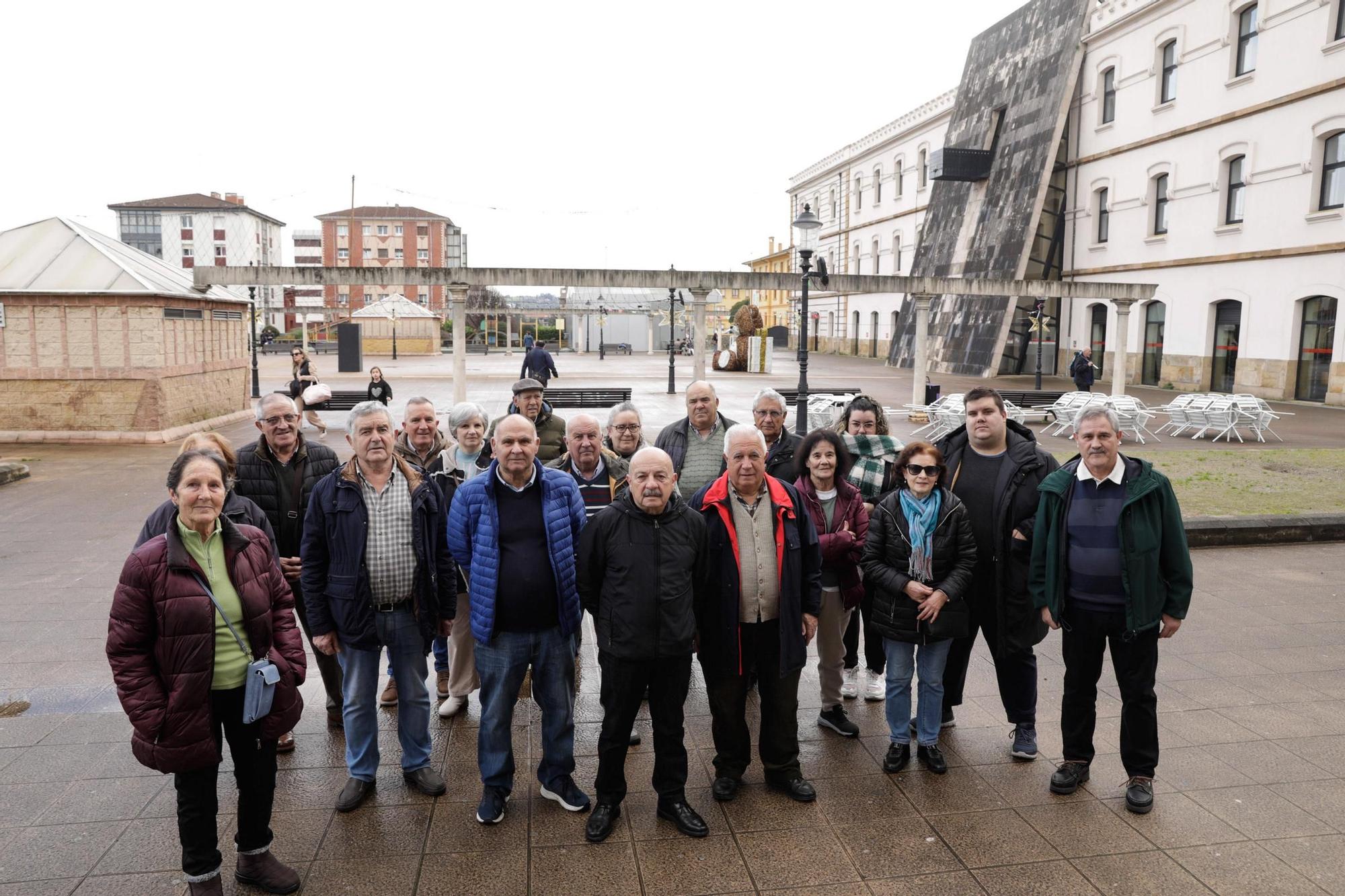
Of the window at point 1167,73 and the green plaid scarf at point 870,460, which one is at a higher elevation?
the window at point 1167,73

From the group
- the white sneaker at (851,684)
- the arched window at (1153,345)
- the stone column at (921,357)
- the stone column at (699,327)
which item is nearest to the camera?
the white sneaker at (851,684)

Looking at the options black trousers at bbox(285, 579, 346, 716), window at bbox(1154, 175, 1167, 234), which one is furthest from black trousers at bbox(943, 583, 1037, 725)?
window at bbox(1154, 175, 1167, 234)

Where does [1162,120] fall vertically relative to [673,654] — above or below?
above

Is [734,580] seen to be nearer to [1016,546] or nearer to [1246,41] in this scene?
[1016,546]

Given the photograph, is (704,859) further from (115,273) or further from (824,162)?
(824,162)

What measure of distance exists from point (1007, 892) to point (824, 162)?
59599 mm

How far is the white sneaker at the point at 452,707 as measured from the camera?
5156 mm

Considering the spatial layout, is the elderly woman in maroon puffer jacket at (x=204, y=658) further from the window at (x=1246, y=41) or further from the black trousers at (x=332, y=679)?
the window at (x=1246, y=41)

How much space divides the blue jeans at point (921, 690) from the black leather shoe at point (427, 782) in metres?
2.18

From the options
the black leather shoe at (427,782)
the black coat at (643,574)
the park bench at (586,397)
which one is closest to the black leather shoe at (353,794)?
the black leather shoe at (427,782)

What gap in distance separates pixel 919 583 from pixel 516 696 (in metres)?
1.96

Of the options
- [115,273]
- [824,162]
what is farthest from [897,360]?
[115,273]

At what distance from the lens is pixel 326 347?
200ft

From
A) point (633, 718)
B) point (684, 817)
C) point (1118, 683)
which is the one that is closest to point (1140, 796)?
point (1118, 683)
